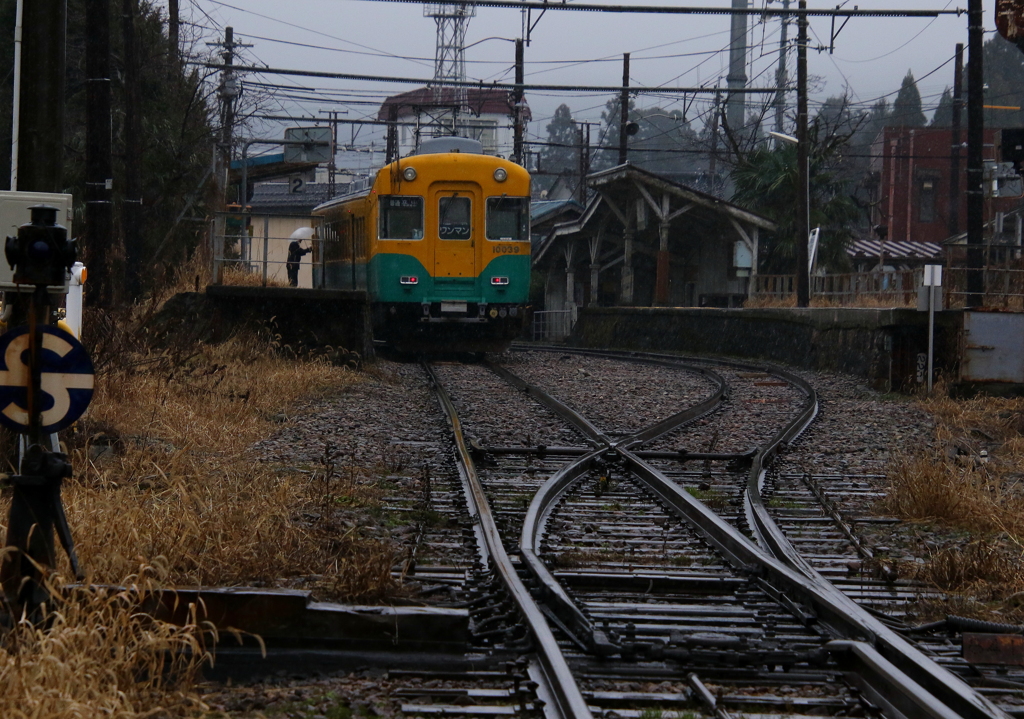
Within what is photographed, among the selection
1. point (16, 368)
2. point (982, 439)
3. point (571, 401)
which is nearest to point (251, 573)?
point (16, 368)

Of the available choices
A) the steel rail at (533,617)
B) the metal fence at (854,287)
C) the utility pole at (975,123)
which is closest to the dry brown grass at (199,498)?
the steel rail at (533,617)

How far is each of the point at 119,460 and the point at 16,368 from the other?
3.15 meters

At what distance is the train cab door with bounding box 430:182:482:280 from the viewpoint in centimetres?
1911

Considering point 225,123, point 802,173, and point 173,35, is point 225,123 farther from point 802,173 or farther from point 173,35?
point 802,173

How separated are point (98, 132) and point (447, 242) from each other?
7364 millimetres

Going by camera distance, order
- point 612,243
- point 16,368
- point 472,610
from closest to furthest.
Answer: point 16,368, point 472,610, point 612,243

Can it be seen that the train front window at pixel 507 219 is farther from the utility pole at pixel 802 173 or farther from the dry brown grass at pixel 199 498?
the dry brown grass at pixel 199 498

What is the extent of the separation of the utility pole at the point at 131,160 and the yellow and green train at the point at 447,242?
10.3ft

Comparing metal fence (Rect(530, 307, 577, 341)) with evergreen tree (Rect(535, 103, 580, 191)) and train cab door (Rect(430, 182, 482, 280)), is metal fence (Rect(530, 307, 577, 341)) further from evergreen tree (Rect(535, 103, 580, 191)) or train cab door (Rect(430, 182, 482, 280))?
evergreen tree (Rect(535, 103, 580, 191))

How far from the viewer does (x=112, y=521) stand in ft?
16.4

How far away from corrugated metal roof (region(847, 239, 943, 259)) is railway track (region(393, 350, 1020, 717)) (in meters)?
32.7

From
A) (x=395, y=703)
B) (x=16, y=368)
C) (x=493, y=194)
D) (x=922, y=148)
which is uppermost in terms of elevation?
(x=922, y=148)

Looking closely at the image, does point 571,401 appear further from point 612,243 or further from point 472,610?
point 612,243

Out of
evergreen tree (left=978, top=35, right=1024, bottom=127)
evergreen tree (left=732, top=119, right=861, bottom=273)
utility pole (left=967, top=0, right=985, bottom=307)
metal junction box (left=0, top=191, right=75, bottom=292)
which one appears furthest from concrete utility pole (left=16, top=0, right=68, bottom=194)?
evergreen tree (left=978, top=35, right=1024, bottom=127)
